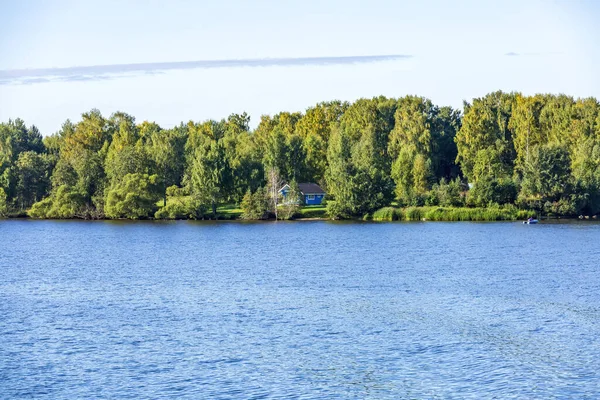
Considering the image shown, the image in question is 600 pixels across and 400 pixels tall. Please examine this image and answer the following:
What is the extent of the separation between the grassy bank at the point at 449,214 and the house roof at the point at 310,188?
1851cm

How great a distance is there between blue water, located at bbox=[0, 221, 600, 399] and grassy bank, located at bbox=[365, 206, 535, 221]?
115ft

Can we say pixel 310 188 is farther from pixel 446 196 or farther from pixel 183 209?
pixel 446 196

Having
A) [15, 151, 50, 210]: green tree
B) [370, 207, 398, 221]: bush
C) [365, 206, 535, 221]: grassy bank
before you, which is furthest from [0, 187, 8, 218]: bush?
[370, 207, 398, 221]: bush

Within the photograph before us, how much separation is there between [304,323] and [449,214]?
69.8 metres

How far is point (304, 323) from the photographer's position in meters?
35.0

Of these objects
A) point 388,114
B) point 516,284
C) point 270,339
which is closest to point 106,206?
point 388,114

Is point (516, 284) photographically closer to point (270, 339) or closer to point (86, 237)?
point (270, 339)

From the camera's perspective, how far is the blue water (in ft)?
86.2

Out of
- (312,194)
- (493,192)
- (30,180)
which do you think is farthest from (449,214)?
(30,180)

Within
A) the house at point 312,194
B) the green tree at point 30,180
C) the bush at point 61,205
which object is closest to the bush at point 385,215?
the house at point 312,194

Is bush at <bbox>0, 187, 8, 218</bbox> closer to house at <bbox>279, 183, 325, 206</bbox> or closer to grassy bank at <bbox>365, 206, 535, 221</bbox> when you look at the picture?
house at <bbox>279, 183, 325, 206</bbox>

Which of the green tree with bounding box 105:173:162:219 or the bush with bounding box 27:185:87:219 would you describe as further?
the bush with bounding box 27:185:87:219

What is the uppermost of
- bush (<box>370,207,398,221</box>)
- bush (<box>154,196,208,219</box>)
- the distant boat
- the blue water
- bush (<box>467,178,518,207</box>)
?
bush (<box>467,178,518,207</box>)

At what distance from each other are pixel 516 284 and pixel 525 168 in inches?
Answer: 2453
